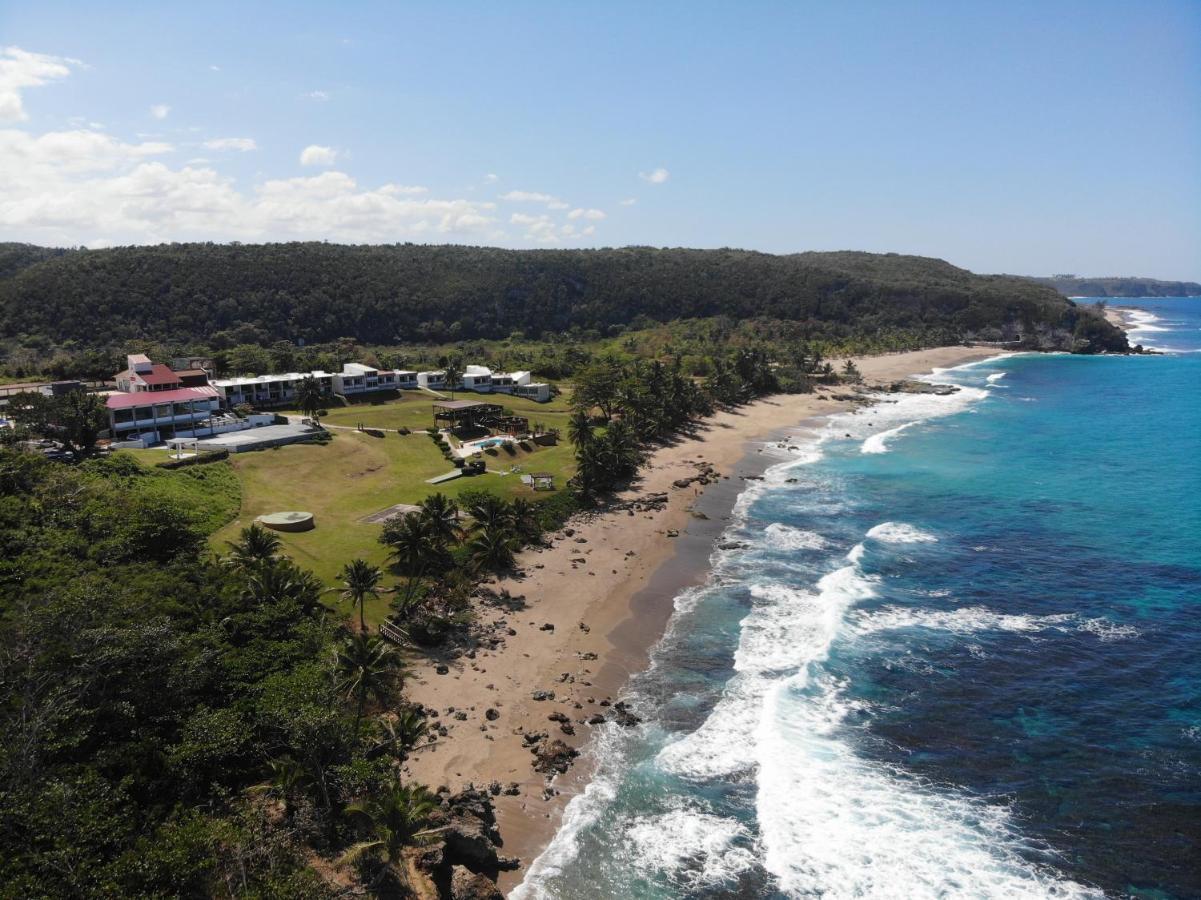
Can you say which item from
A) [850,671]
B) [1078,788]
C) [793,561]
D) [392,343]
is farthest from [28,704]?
[392,343]

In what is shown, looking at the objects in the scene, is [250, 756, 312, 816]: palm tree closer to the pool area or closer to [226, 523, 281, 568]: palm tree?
[226, 523, 281, 568]: palm tree

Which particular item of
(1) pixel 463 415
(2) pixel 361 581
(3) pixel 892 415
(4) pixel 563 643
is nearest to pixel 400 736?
(2) pixel 361 581

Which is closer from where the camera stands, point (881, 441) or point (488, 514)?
point (488, 514)

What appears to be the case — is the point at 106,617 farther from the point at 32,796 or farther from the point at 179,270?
the point at 179,270

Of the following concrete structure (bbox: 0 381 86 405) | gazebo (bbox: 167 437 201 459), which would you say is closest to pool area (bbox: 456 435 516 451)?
gazebo (bbox: 167 437 201 459)

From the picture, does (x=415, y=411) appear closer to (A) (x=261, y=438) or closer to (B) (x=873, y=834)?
(A) (x=261, y=438)

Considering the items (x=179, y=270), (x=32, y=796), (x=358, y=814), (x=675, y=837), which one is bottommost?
(x=675, y=837)

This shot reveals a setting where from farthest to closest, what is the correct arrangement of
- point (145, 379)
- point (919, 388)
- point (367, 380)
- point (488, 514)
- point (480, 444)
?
point (919, 388), point (367, 380), point (480, 444), point (145, 379), point (488, 514)
